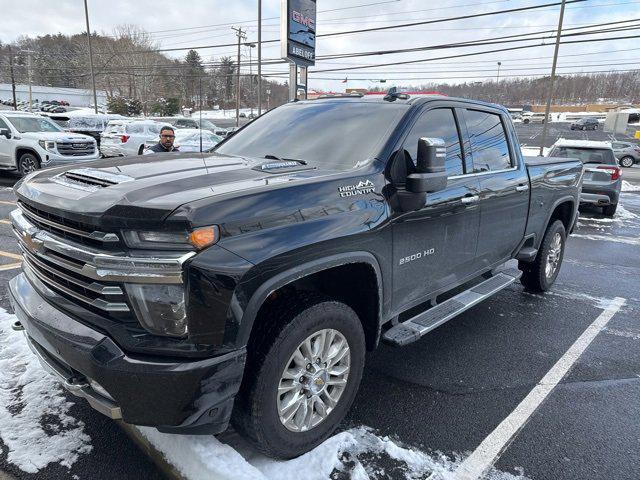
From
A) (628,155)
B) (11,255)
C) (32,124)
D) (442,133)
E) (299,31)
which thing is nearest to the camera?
(442,133)

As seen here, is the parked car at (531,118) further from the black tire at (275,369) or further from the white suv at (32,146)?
the black tire at (275,369)

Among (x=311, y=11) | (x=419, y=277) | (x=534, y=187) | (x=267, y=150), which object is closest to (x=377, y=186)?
(x=419, y=277)

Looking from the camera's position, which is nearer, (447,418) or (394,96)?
(447,418)

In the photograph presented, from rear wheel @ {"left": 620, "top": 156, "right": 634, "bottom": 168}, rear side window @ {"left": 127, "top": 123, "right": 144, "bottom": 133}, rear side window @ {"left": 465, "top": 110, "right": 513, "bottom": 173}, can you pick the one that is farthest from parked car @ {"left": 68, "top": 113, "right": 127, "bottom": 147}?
rear wheel @ {"left": 620, "top": 156, "right": 634, "bottom": 168}

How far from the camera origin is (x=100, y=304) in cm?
206

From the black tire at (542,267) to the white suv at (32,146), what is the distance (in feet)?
37.7

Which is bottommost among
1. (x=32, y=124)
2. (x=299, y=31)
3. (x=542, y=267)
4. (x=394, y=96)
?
(x=542, y=267)

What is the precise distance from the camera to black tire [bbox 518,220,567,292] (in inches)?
207

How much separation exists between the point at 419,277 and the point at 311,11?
11.5 metres

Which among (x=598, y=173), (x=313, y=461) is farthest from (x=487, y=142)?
(x=598, y=173)

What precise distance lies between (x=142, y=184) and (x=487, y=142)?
9.97 feet

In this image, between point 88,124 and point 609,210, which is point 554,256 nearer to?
point 609,210

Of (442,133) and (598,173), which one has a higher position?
(442,133)

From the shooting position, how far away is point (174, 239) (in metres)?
1.95
